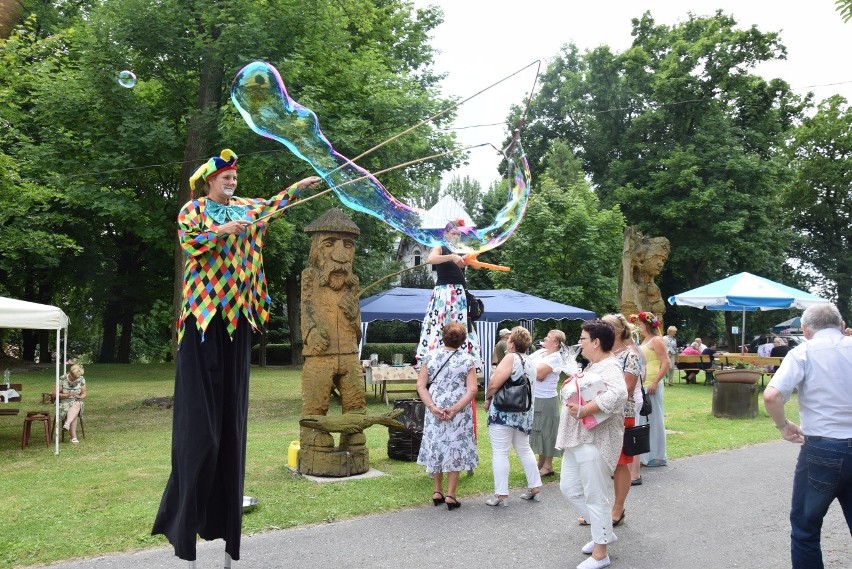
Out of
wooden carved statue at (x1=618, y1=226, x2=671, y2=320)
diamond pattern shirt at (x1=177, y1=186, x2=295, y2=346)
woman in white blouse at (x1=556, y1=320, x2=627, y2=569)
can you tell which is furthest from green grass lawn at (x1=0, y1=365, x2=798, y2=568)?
diamond pattern shirt at (x1=177, y1=186, x2=295, y2=346)

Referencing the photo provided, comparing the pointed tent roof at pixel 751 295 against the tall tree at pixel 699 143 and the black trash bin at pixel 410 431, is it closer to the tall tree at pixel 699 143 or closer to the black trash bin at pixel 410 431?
the tall tree at pixel 699 143

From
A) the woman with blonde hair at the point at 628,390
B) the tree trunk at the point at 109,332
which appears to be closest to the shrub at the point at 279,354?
the tree trunk at the point at 109,332

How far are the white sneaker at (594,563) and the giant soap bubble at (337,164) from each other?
3.42 metres

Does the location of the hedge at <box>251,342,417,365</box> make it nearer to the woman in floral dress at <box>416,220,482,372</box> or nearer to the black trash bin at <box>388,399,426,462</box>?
the black trash bin at <box>388,399,426,462</box>

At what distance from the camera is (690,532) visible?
238 inches

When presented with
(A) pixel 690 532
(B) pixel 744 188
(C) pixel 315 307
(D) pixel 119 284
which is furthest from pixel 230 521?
(B) pixel 744 188

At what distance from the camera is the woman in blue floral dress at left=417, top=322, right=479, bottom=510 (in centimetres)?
697

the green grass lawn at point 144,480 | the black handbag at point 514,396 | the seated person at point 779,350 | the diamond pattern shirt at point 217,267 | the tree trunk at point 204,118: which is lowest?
the green grass lawn at point 144,480

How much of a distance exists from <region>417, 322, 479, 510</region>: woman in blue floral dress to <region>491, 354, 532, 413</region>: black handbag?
0.86ft

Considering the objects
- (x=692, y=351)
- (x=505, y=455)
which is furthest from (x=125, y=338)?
(x=505, y=455)

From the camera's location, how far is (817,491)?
4297mm

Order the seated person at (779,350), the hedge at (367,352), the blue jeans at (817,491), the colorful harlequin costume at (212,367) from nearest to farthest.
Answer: the colorful harlequin costume at (212,367) < the blue jeans at (817,491) < the seated person at (779,350) < the hedge at (367,352)

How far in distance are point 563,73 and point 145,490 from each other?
3743cm

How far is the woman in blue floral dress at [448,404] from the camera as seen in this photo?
6973 millimetres
